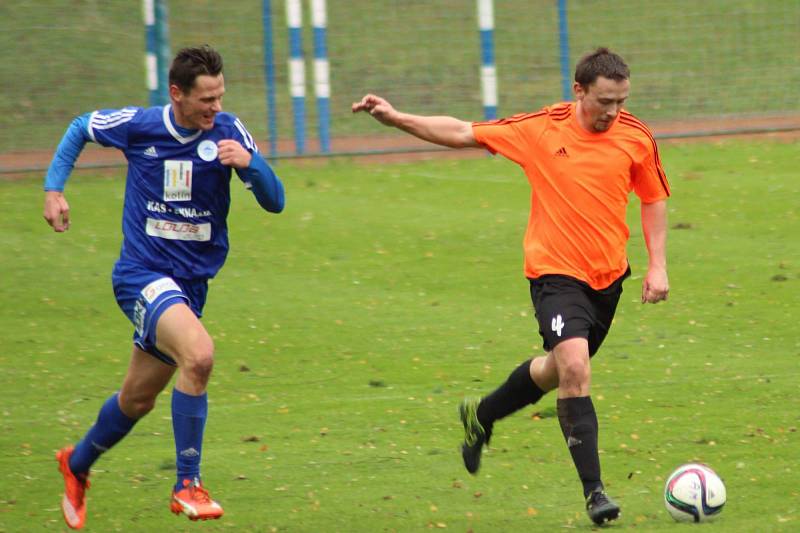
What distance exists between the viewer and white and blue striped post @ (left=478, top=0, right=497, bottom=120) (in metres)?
17.7

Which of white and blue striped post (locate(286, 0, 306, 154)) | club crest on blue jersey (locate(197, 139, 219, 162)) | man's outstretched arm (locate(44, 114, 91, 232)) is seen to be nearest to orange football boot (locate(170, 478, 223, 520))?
man's outstretched arm (locate(44, 114, 91, 232))

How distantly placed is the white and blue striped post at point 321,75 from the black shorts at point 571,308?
36.6 ft

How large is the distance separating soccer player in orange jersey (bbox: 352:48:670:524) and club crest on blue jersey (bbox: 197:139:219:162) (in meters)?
0.70

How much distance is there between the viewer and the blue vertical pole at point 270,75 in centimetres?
1788

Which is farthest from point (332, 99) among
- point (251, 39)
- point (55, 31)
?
point (55, 31)

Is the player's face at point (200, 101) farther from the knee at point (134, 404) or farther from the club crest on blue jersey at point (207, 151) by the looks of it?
the knee at point (134, 404)

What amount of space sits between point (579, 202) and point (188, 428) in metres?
2.09

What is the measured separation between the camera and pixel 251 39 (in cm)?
1903

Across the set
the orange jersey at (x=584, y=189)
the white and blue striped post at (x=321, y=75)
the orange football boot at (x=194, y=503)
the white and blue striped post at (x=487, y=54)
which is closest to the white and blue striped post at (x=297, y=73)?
the white and blue striped post at (x=321, y=75)

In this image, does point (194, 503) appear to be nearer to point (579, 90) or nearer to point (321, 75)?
point (579, 90)

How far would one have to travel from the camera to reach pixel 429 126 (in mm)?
6930

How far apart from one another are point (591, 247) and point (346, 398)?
105 inches

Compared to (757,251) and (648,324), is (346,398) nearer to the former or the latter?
(648,324)

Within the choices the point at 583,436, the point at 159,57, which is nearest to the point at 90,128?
the point at 583,436
